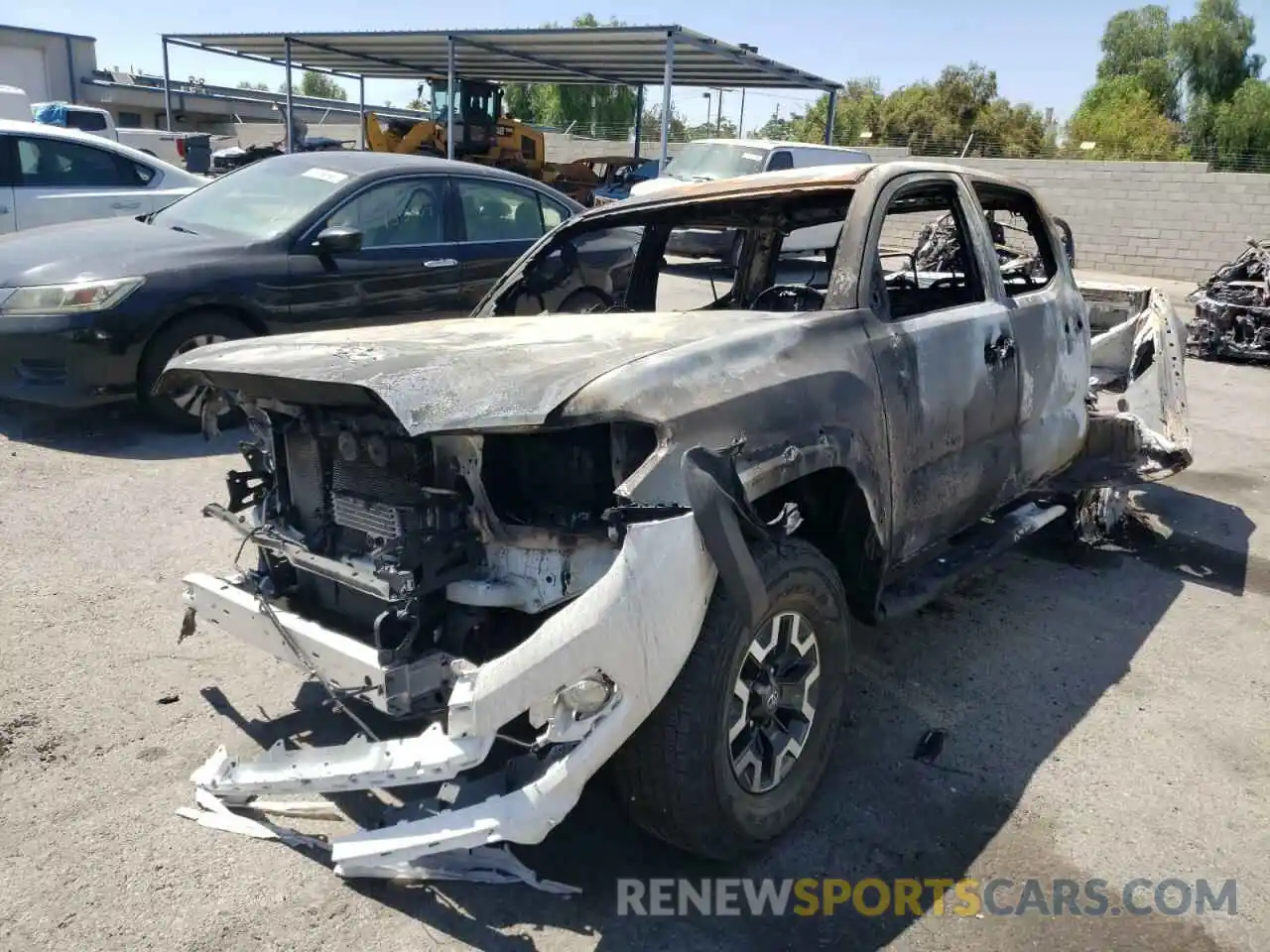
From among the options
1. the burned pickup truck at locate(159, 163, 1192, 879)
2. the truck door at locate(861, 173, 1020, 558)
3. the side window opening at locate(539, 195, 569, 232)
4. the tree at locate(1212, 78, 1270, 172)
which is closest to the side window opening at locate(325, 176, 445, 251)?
the side window opening at locate(539, 195, 569, 232)

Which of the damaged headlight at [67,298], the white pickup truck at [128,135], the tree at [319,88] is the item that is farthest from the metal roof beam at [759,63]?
the tree at [319,88]

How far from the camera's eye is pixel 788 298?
3.82 m

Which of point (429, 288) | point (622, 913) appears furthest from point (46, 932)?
point (429, 288)

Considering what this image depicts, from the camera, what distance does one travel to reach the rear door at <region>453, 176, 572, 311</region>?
7.36 meters

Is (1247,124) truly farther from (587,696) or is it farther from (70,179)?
(587,696)

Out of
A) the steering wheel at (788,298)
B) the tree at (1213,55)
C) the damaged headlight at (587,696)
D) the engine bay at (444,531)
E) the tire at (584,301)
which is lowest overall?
the damaged headlight at (587,696)

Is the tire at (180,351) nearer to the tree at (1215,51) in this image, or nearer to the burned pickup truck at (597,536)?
the burned pickup truck at (597,536)

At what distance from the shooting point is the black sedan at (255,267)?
584cm

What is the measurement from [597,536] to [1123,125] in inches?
1789

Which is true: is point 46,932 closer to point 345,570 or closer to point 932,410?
point 345,570

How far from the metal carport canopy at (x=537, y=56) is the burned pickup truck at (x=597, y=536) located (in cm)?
1365

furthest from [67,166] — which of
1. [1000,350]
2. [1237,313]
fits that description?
[1237,313]

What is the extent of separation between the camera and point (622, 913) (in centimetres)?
254

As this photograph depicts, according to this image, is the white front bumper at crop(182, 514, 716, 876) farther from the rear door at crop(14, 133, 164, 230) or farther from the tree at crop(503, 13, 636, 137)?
the tree at crop(503, 13, 636, 137)
